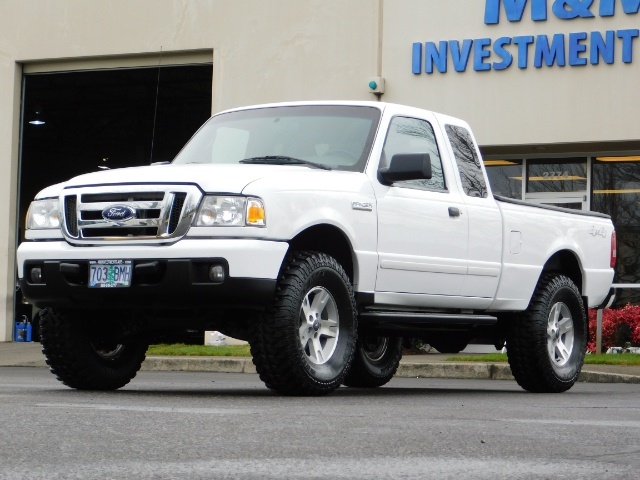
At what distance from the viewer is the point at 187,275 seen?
27.5 feet

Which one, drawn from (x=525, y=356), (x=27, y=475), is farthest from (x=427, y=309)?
(x=27, y=475)

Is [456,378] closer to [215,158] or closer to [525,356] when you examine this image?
[525,356]

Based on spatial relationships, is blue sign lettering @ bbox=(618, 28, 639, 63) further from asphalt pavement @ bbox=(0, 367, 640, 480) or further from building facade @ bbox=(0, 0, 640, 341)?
asphalt pavement @ bbox=(0, 367, 640, 480)

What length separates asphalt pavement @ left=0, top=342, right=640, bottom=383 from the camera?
45.2 ft

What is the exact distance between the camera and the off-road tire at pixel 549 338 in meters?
10.9

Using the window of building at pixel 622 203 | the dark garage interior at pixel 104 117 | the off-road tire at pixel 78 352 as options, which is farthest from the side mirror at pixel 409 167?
the dark garage interior at pixel 104 117

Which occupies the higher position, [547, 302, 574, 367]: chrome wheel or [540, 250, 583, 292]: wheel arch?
[540, 250, 583, 292]: wheel arch

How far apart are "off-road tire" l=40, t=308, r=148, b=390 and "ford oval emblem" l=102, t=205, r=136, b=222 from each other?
2.99 ft

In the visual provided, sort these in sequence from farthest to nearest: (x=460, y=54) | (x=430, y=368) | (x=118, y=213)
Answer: (x=460, y=54)
(x=430, y=368)
(x=118, y=213)

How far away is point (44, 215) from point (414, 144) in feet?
9.25

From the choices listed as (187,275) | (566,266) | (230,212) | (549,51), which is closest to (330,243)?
(230,212)

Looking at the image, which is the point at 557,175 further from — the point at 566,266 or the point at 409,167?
the point at 409,167

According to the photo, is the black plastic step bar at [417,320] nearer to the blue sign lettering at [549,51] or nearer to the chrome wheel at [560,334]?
the chrome wheel at [560,334]

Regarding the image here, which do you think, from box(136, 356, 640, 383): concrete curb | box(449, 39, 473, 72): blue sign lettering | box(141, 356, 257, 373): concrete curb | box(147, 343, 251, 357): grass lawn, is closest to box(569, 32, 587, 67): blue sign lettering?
box(449, 39, 473, 72): blue sign lettering
